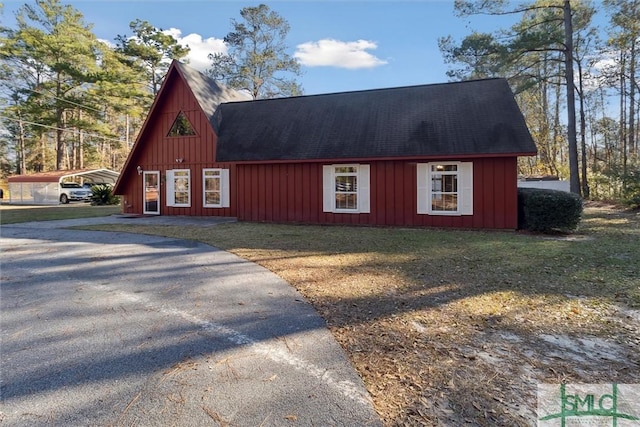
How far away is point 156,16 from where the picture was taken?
100 feet

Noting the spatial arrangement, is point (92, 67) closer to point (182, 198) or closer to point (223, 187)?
point (182, 198)

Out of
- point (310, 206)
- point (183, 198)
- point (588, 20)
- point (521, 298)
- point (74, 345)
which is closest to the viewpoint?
point (74, 345)

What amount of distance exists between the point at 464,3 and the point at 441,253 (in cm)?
1460

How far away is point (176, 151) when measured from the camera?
15125mm

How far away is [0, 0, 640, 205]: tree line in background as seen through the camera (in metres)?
17.2

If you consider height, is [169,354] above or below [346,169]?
below

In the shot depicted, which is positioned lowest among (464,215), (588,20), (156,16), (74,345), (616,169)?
(74,345)

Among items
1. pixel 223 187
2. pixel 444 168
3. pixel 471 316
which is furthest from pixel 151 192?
pixel 471 316

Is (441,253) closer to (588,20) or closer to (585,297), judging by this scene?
(585,297)

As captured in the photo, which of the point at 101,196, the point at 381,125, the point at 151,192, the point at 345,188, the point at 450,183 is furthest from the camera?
the point at 101,196

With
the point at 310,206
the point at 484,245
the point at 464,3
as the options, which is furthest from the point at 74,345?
the point at 464,3

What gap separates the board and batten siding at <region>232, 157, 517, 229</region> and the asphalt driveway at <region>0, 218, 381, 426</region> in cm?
659

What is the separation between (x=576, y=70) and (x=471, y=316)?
26073mm

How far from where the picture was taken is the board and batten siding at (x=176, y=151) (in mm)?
14617
